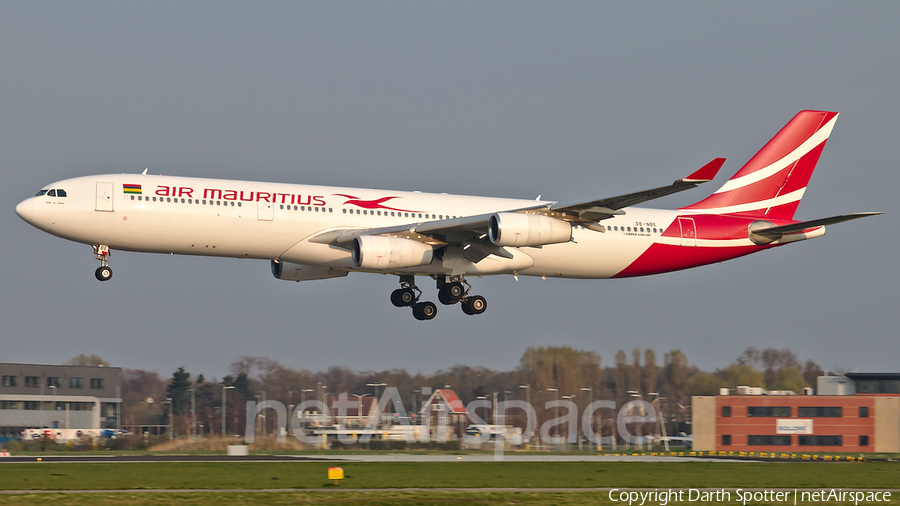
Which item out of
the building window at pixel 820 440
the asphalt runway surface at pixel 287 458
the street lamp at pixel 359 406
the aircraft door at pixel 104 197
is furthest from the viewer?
the building window at pixel 820 440

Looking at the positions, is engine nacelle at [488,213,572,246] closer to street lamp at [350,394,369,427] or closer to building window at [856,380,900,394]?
street lamp at [350,394,369,427]

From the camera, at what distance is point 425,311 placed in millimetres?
45562

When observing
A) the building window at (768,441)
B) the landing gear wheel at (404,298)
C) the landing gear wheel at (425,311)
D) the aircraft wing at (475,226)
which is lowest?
the building window at (768,441)

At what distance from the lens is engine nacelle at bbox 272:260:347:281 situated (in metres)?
44.7

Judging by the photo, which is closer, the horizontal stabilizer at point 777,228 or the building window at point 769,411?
the horizontal stabilizer at point 777,228

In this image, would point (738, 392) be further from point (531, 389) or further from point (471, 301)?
point (471, 301)

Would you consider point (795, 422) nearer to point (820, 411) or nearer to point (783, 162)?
point (820, 411)

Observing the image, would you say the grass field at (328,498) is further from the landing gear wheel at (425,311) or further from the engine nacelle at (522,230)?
the landing gear wheel at (425,311)

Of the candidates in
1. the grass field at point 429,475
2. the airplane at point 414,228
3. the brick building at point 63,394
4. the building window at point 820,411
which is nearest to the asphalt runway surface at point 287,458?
the grass field at point 429,475

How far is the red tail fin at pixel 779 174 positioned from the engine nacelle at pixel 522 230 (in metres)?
10.6

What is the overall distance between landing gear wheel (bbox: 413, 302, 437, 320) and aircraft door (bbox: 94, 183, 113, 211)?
46.5 ft

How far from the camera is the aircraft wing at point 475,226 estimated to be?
3894 centimetres

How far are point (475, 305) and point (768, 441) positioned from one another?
1824 inches

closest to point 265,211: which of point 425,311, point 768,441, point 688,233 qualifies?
point 425,311
